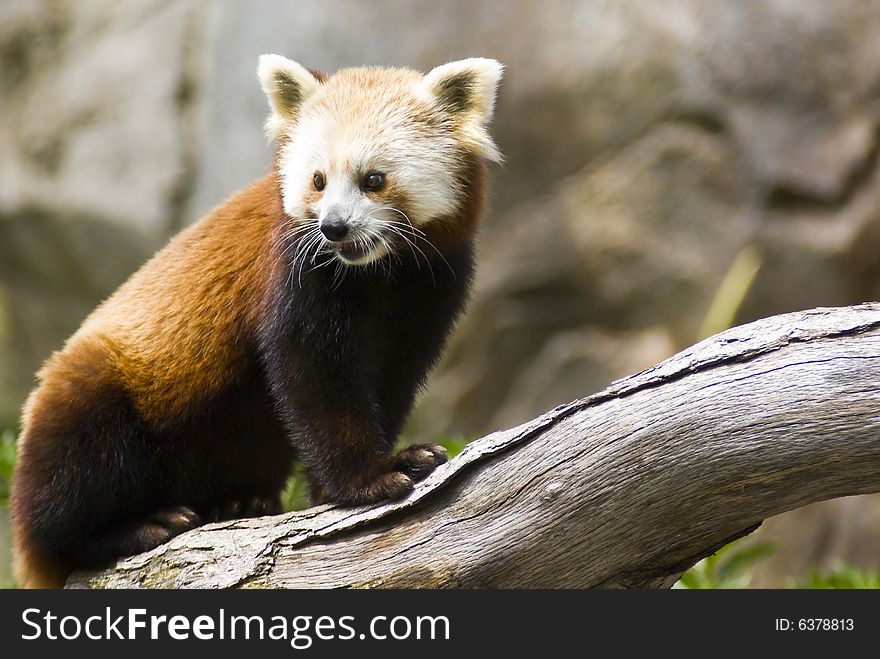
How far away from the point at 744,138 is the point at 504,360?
2.28 metres

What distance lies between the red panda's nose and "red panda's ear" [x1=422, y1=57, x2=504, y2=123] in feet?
2.34

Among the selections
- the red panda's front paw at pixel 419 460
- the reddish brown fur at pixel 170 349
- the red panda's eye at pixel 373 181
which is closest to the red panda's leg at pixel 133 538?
the reddish brown fur at pixel 170 349

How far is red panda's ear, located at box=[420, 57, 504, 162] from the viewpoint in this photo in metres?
3.54

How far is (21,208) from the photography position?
7.41 metres

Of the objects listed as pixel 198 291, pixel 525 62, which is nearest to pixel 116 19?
pixel 525 62

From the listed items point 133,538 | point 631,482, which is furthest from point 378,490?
point 133,538

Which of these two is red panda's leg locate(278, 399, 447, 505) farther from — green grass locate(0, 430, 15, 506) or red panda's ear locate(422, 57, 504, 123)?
green grass locate(0, 430, 15, 506)

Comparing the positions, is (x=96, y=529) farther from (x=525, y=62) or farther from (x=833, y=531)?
(x=833, y=531)

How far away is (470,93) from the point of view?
11.8 feet

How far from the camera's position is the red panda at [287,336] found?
3326mm

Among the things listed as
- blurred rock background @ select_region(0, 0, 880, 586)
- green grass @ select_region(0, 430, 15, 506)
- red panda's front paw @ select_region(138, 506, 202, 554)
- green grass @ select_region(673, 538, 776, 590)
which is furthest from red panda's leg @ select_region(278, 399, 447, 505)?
blurred rock background @ select_region(0, 0, 880, 586)

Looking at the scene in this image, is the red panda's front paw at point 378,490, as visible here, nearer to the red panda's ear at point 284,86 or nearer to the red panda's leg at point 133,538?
the red panda's leg at point 133,538

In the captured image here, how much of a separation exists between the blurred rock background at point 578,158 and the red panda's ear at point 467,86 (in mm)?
3140

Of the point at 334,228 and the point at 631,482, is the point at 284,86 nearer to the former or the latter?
the point at 334,228
